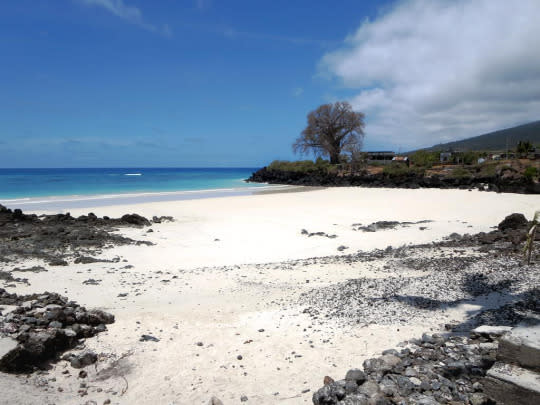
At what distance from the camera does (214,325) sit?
5.59 metres

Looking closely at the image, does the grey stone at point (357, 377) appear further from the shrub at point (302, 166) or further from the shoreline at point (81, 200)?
the shrub at point (302, 166)

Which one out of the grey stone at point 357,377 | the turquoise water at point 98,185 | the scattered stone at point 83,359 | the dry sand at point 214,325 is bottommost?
the dry sand at point 214,325

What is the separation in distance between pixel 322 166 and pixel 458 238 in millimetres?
46302

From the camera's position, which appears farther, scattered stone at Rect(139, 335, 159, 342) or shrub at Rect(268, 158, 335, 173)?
shrub at Rect(268, 158, 335, 173)

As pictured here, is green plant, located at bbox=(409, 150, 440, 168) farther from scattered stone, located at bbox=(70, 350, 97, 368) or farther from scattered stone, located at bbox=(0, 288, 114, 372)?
scattered stone, located at bbox=(70, 350, 97, 368)

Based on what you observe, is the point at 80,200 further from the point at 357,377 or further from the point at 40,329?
the point at 357,377

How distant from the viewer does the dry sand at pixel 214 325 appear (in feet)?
13.1

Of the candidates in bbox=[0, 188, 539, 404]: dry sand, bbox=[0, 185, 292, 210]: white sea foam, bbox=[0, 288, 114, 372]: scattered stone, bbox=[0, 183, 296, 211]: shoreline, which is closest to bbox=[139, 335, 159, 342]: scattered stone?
bbox=[0, 188, 539, 404]: dry sand

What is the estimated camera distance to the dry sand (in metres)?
4.00

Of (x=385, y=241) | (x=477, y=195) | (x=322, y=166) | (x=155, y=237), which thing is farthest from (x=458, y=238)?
(x=322, y=166)

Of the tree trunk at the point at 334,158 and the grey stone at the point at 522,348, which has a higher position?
the tree trunk at the point at 334,158

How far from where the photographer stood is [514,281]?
638 centimetres

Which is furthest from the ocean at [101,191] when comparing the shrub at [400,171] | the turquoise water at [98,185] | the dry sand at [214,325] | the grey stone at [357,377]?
the grey stone at [357,377]

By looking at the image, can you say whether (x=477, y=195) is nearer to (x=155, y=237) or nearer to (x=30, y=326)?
(x=155, y=237)
